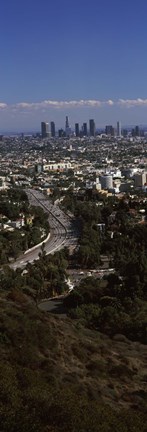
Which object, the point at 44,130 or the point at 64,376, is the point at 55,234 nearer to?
the point at 64,376

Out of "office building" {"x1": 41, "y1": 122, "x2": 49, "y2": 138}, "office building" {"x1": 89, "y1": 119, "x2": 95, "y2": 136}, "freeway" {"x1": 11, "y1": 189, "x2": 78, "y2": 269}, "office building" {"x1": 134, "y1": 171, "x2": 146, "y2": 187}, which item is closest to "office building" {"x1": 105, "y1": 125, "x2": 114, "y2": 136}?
"office building" {"x1": 89, "y1": 119, "x2": 95, "y2": 136}

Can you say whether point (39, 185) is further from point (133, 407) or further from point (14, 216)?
point (133, 407)

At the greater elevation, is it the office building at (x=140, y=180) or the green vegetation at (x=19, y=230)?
the office building at (x=140, y=180)

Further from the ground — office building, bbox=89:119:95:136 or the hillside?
office building, bbox=89:119:95:136

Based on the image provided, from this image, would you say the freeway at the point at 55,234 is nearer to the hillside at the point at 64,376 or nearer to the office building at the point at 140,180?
the office building at the point at 140,180

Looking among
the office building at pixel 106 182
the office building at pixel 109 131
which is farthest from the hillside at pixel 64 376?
the office building at pixel 109 131

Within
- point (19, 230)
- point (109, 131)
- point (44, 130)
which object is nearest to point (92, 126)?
point (109, 131)

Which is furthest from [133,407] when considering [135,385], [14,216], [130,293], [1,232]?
[14,216]

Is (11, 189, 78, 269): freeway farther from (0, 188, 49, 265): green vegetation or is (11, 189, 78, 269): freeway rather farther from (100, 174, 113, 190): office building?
(100, 174, 113, 190): office building
